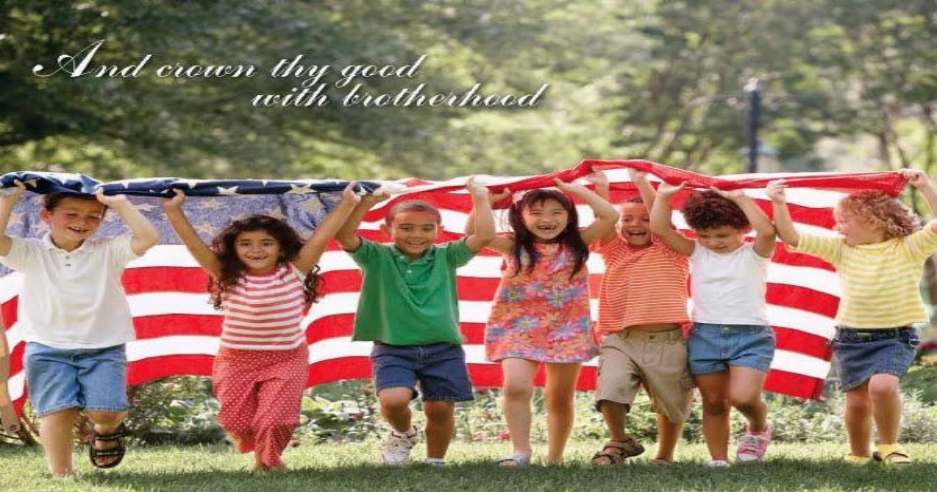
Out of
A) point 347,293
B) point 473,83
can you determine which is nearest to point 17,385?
point 347,293

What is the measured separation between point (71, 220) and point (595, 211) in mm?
2735

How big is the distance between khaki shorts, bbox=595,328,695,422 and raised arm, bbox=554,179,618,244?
56 centimetres

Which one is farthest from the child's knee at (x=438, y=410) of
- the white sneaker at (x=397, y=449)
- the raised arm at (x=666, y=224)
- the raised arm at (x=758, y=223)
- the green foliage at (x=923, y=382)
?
the green foliage at (x=923, y=382)

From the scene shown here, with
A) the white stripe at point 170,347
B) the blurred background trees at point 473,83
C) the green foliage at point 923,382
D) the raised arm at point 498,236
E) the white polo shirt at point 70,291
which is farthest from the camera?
the blurred background trees at point 473,83

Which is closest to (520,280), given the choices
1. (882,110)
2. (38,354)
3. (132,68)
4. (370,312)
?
(370,312)

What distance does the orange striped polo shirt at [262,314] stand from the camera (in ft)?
25.2

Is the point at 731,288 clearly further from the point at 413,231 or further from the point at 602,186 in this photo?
the point at 413,231

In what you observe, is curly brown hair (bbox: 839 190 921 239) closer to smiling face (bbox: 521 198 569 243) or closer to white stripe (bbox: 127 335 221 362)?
smiling face (bbox: 521 198 569 243)

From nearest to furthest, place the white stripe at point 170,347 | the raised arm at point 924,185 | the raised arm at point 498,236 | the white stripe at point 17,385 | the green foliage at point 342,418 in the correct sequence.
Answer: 1. the raised arm at point 924,185
2. the raised arm at point 498,236
3. the white stripe at point 17,385
4. the white stripe at point 170,347
5. the green foliage at point 342,418

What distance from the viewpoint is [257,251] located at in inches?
304

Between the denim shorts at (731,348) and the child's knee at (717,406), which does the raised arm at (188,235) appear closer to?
the denim shorts at (731,348)

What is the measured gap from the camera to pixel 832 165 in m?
40.0

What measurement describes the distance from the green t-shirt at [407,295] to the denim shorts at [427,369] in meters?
0.05

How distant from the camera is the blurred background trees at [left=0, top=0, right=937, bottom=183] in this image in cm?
1836
